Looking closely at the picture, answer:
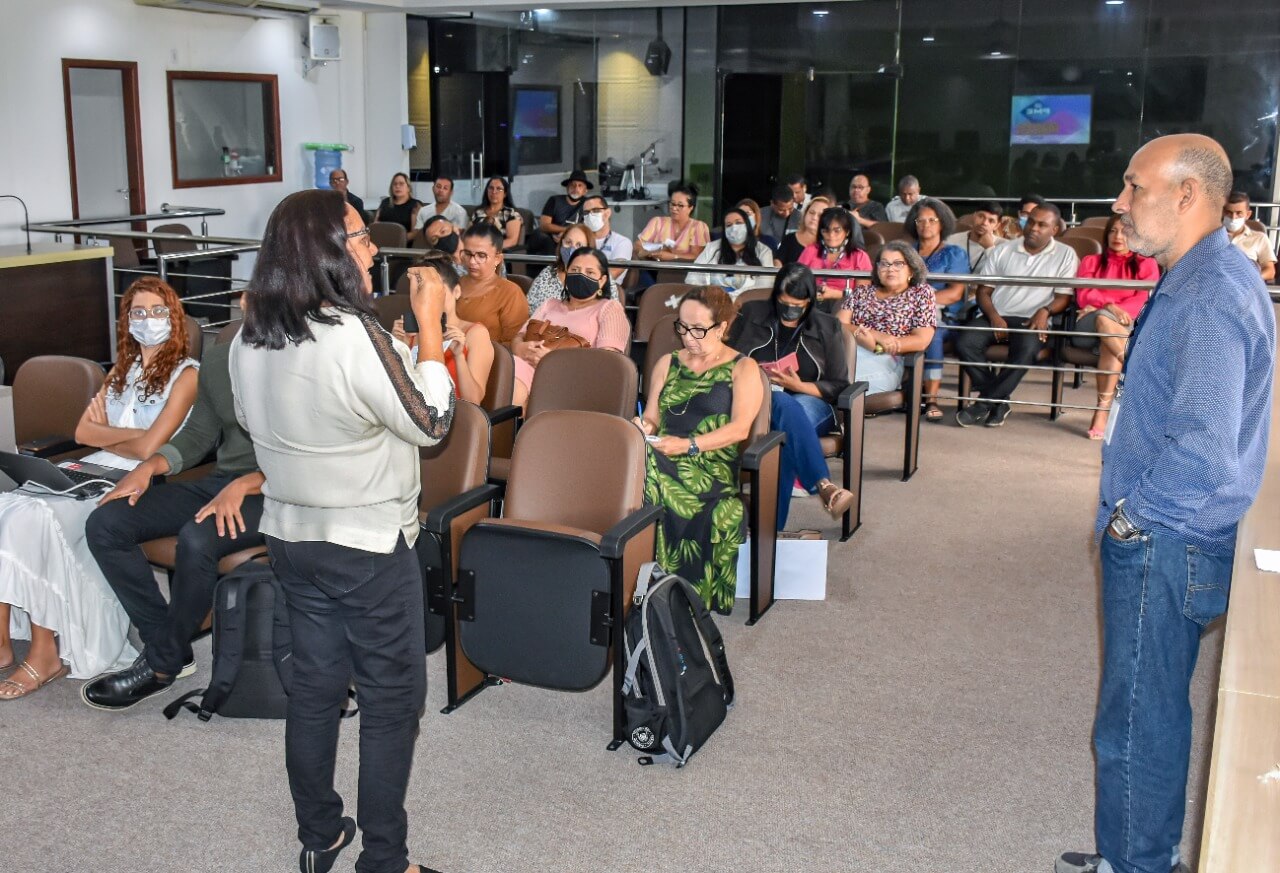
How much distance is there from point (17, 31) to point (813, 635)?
8936mm

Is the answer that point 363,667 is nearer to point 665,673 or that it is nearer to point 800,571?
point 665,673

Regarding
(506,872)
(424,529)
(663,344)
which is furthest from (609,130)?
(506,872)

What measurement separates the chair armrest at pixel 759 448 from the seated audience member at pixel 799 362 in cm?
64

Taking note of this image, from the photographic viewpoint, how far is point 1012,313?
24.7ft

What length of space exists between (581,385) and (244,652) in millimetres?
1675

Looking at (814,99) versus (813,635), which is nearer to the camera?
(813,635)

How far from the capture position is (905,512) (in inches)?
226

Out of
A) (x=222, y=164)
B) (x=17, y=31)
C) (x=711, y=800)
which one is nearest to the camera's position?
(x=711, y=800)

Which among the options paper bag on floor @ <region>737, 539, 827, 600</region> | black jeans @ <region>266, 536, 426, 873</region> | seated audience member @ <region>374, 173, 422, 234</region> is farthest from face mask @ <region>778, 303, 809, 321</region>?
seated audience member @ <region>374, 173, 422, 234</region>

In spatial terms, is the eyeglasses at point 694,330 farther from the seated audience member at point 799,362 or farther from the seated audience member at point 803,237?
the seated audience member at point 803,237

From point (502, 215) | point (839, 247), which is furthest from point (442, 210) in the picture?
point (839, 247)

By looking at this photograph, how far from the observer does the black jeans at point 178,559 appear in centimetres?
371

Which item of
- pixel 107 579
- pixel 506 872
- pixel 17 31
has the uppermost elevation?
pixel 17 31

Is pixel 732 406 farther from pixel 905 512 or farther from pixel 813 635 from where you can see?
pixel 905 512
